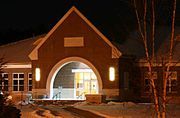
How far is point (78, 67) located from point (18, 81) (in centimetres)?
568

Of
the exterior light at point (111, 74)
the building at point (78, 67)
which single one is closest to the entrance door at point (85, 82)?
the building at point (78, 67)

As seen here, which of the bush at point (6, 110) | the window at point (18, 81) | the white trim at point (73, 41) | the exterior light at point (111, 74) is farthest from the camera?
the window at point (18, 81)

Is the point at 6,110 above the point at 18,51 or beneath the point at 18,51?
beneath

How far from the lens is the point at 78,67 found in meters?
48.7

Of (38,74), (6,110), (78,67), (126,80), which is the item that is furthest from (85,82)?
(6,110)

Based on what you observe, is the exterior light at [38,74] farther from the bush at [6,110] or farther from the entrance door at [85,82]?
the bush at [6,110]

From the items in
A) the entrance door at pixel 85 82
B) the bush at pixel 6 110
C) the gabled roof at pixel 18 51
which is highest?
the gabled roof at pixel 18 51

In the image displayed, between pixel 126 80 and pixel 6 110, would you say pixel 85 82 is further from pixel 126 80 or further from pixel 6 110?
pixel 6 110

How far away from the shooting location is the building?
1770 inches

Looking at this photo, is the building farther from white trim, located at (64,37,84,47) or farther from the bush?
the bush

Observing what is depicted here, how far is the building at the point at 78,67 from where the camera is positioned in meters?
45.0

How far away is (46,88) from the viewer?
152ft

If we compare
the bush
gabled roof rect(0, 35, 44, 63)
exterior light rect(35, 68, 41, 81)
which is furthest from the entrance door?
the bush

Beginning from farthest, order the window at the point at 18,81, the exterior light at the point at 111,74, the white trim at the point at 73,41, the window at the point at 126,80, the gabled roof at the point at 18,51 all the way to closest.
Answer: the gabled roof at the point at 18,51, the window at the point at 18,81, the window at the point at 126,80, the white trim at the point at 73,41, the exterior light at the point at 111,74
